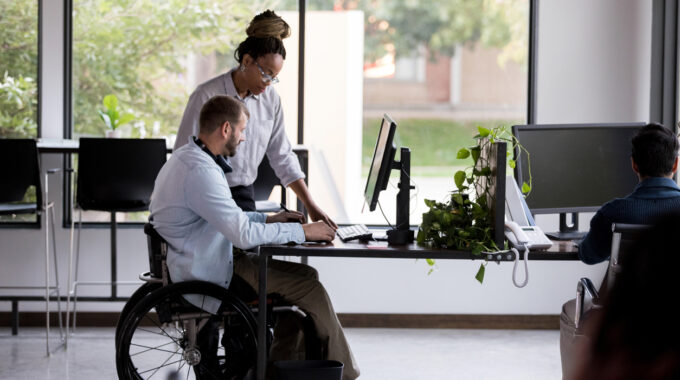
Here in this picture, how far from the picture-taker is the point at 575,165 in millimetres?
3361

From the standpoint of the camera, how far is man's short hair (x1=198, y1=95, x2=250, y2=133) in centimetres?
288

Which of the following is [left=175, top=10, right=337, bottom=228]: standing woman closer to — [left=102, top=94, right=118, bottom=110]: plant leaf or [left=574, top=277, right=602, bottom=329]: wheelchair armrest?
[left=574, top=277, right=602, bottom=329]: wheelchair armrest

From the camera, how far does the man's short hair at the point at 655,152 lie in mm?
2703

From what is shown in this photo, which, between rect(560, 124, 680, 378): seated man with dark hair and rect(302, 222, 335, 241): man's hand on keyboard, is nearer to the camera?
rect(560, 124, 680, 378): seated man with dark hair

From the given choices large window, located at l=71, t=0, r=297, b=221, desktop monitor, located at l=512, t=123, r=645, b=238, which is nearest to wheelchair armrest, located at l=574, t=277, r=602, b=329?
desktop monitor, located at l=512, t=123, r=645, b=238

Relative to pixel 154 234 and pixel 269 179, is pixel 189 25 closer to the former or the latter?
pixel 269 179

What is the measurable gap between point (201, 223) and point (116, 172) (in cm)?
147

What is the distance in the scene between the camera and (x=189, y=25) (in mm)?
4848

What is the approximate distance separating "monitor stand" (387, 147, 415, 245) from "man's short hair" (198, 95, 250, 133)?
23.0 inches

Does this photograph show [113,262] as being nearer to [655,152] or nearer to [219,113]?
[219,113]

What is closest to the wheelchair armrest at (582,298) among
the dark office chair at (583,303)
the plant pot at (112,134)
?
the dark office chair at (583,303)

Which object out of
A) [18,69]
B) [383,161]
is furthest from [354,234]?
[18,69]

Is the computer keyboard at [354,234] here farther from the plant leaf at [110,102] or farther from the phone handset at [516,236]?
the plant leaf at [110,102]

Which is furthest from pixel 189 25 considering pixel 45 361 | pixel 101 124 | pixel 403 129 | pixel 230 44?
pixel 45 361
